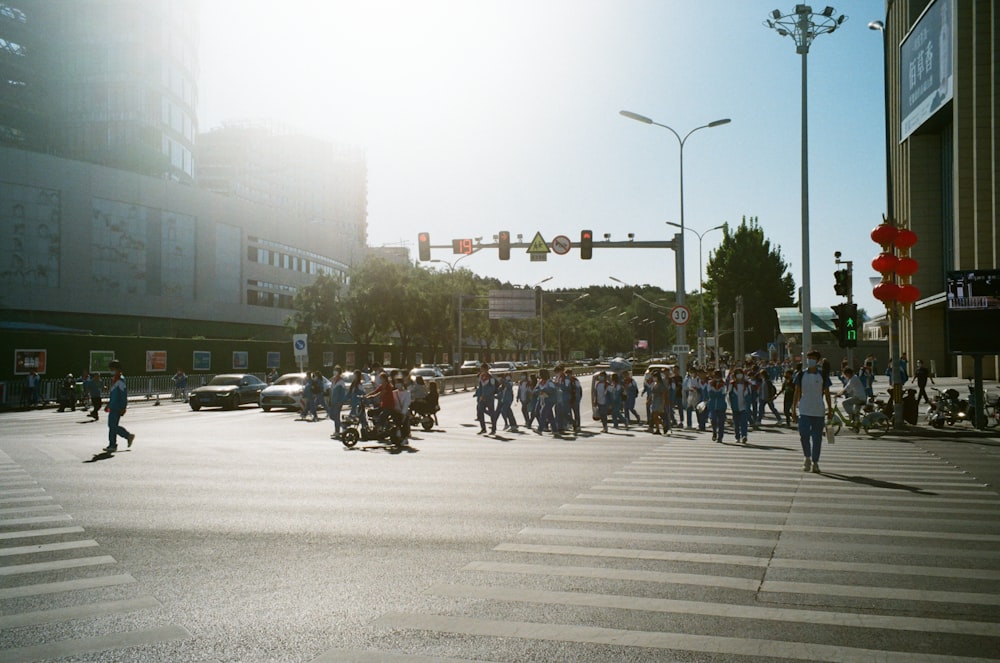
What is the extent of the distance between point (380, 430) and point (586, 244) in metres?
10.9

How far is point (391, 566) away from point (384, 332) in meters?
65.1

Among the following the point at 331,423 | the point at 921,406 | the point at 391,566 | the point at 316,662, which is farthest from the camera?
the point at 921,406

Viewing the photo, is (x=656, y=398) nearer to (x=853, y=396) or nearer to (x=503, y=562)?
(x=853, y=396)

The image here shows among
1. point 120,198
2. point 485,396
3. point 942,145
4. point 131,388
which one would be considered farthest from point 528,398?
point 120,198

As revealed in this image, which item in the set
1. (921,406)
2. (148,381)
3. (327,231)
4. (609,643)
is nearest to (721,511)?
(609,643)

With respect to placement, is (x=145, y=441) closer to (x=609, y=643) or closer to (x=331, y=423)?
(x=331, y=423)

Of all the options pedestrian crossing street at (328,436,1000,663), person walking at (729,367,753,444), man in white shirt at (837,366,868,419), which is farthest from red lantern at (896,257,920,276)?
pedestrian crossing street at (328,436,1000,663)

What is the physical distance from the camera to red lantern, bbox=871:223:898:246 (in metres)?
21.0

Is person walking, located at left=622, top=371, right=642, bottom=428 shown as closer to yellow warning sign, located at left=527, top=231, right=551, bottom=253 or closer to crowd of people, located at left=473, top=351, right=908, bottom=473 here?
crowd of people, located at left=473, top=351, right=908, bottom=473

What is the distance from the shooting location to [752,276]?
8912 centimetres

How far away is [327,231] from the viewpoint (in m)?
102

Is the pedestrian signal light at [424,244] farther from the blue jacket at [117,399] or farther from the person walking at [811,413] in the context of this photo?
the person walking at [811,413]

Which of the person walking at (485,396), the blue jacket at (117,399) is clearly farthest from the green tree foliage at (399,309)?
the blue jacket at (117,399)

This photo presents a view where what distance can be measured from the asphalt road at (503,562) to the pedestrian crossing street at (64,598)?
1.0 inches
